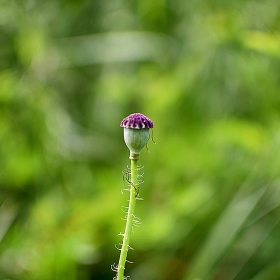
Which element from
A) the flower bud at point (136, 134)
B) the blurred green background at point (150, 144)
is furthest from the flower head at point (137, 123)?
the blurred green background at point (150, 144)

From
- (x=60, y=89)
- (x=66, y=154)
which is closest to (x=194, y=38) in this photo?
(x=60, y=89)

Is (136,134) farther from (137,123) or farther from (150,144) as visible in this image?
(150,144)

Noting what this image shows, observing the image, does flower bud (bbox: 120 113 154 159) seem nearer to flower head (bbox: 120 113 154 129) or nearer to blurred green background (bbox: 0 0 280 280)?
flower head (bbox: 120 113 154 129)

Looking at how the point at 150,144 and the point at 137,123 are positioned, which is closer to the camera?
the point at 137,123

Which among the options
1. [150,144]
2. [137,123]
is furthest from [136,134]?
[150,144]

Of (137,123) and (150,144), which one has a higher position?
(150,144)

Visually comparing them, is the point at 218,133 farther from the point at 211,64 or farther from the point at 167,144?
the point at 211,64

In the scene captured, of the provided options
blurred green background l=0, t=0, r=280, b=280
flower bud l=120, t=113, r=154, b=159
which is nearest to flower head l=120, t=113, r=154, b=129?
flower bud l=120, t=113, r=154, b=159

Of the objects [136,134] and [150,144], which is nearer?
[136,134]
